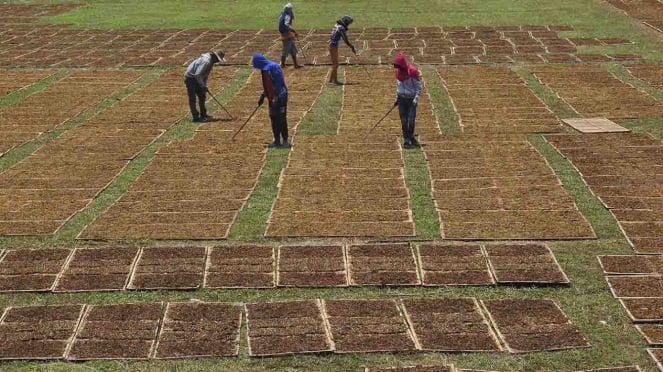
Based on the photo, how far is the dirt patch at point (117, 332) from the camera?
6.67 metres

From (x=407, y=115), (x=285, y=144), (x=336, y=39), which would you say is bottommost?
(x=285, y=144)

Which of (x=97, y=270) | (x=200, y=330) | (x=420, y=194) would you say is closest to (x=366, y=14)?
(x=420, y=194)

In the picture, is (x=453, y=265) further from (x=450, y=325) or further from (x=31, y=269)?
(x=31, y=269)

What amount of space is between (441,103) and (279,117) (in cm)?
465

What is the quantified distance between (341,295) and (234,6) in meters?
25.1

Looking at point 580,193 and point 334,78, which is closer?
point 580,193

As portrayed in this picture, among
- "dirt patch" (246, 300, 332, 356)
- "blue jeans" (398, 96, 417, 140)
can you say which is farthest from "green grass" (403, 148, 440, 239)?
"dirt patch" (246, 300, 332, 356)

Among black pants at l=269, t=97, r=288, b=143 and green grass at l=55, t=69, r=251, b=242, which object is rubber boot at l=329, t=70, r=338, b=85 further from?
black pants at l=269, t=97, r=288, b=143

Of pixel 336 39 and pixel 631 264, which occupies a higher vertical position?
pixel 336 39

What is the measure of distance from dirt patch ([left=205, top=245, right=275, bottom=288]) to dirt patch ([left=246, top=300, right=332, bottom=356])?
52 centimetres

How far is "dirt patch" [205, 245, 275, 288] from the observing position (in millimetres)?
7879

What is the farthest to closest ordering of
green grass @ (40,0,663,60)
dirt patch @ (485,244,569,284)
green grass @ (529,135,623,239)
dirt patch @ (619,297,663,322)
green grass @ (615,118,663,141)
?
1. green grass @ (40,0,663,60)
2. green grass @ (615,118,663,141)
3. green grass @ (529,135,623,239)
4. dirt patch @ (485,244,569,284)
5. dirt patch @ (619,297,663,322)

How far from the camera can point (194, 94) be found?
1419 centimetres

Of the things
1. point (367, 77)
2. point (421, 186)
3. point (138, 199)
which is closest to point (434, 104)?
point (367, 77)
